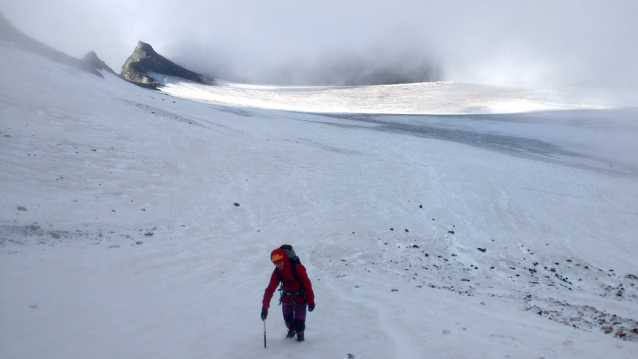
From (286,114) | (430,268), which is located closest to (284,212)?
(430,268)

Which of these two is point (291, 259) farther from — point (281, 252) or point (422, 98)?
point (422, 98)

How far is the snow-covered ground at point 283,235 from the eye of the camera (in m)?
4.86

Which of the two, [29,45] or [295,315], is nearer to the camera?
[295,315]

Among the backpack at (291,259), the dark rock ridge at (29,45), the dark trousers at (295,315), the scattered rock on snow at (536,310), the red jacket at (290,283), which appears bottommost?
the scattered rock on snow at (536,310)

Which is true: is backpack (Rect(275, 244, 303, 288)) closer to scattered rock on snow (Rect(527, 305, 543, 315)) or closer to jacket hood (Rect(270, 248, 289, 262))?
jacket hood (Rect(270, 248, 289, 262))

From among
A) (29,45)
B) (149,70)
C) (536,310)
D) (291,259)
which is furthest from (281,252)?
(149,70)

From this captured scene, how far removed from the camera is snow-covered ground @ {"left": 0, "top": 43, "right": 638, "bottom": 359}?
4855 mm

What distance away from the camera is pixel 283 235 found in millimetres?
9867

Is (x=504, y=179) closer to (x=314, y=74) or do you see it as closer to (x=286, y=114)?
(x=286, y=114)

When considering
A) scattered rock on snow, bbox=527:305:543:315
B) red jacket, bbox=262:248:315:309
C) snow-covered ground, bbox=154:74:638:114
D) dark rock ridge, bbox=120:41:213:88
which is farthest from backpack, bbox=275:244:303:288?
dark rock ridge, bbox=120:41:213:88

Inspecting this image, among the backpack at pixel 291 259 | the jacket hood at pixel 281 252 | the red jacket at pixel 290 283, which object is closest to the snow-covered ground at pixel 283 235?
the red jacket at pixel 290 283

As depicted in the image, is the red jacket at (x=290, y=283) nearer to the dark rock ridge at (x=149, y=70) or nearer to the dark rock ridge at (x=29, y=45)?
the dark rock ridge at (x=29, y=45)

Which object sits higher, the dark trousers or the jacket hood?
the jacket hood

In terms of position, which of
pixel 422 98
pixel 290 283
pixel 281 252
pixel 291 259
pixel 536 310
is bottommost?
pixel 536 310
